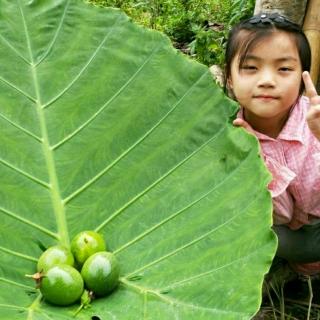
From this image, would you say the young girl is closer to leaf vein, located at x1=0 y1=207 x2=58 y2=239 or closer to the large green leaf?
the large green leaf

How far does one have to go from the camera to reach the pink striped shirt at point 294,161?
1850 millimetres

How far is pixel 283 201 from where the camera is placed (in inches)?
76.2

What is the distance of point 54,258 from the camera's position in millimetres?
1453

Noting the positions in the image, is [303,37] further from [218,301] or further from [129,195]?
[218,301]

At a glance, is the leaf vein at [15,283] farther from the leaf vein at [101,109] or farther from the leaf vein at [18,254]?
the leaf vein at [101,109]

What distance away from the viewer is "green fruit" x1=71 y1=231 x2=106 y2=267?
4.87 feet

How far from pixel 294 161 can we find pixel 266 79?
262mm

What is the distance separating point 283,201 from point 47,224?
2.30 ft

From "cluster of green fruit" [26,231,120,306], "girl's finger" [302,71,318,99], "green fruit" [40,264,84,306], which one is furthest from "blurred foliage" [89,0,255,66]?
"green fruit" [40,264,84,306]

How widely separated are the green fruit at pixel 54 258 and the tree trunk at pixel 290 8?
137 cm

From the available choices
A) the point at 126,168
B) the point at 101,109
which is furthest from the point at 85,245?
the point at 101,109

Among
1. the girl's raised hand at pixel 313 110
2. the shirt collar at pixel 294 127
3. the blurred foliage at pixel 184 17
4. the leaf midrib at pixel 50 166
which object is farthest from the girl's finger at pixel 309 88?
the blurred foliage at pixel 184 17

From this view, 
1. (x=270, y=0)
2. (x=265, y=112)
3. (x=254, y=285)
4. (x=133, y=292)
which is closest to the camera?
(x=254, y=285)

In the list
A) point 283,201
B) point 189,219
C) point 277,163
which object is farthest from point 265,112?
point 189,219
